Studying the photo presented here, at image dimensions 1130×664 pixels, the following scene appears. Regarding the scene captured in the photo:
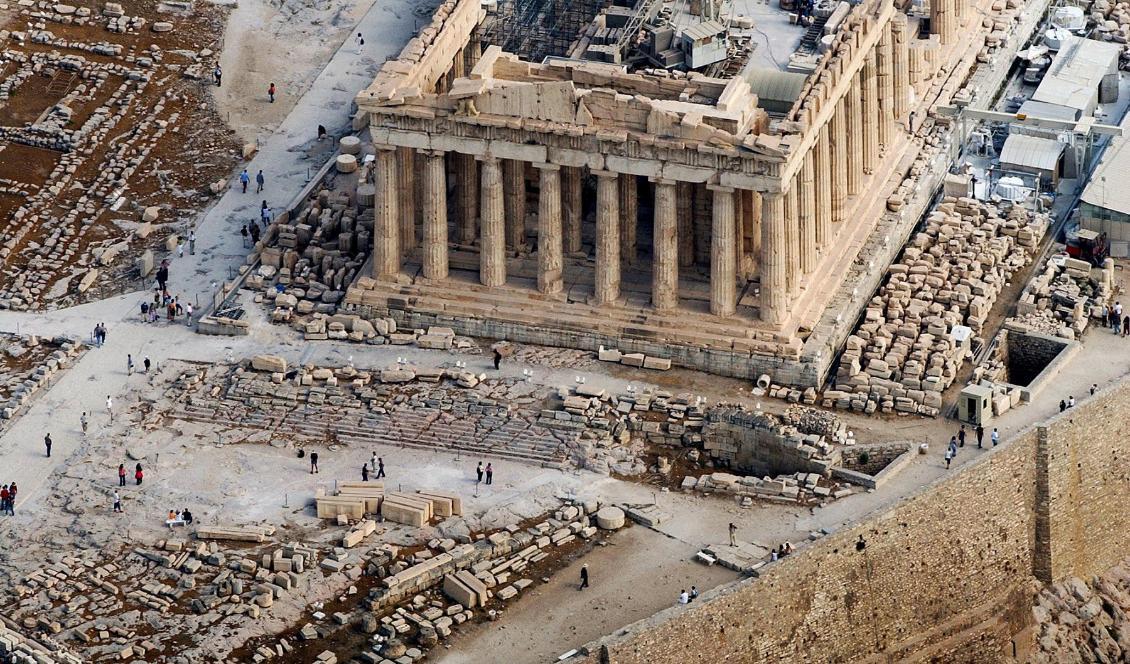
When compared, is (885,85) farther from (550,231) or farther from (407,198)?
(407,198)

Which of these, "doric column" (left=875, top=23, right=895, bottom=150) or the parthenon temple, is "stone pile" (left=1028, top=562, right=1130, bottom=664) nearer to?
the parthenon temple

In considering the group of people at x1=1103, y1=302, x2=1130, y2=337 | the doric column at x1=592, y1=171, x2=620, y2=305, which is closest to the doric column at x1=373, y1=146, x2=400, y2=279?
the doric column at x1=592, y1=171, x2=620, y2=305

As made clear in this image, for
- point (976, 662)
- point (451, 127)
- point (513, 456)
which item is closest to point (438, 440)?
point (513, 456)

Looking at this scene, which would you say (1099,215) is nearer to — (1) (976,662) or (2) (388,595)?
(1) (976,662)

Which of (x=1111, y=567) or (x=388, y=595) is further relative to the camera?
(x=1111, y=567)

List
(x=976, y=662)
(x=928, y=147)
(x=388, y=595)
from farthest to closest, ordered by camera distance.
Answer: (x=928, y=147), (x=976, y=662), (x=388, y=595)

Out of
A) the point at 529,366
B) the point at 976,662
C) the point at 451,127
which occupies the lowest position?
the point at 976,662

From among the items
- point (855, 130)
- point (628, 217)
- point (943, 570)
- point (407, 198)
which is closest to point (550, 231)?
point (628, 217)
